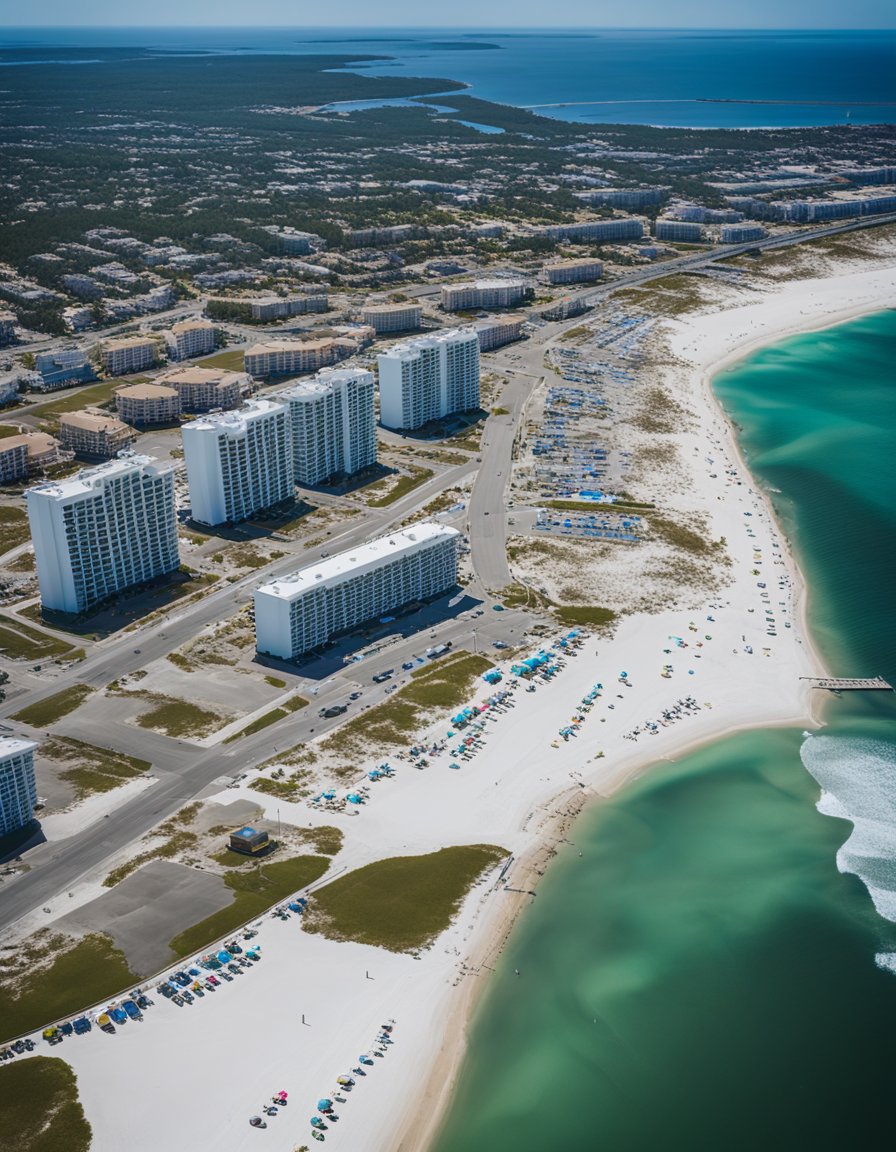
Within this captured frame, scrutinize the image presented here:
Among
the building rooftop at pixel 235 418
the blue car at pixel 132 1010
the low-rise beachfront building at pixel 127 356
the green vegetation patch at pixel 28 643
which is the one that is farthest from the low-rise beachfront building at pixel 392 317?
the blue car at pixel 132 1010

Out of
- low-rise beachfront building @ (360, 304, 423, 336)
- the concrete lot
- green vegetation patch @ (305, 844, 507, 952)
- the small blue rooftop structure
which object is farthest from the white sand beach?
low-rise beachfront building @ (360, 304, 423, 336)

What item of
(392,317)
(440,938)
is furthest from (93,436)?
(440,938)

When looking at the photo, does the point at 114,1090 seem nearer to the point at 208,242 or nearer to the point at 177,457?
the point at 177,457

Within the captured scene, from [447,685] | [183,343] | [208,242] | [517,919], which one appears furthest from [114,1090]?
[208,242]

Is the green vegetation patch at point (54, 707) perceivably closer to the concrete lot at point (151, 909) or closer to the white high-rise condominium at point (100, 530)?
the white high-rise condominium at point (100, 530)

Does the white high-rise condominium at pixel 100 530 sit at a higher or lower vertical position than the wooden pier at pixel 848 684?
higher

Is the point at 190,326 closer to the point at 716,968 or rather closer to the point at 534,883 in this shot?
the point at 534,883
